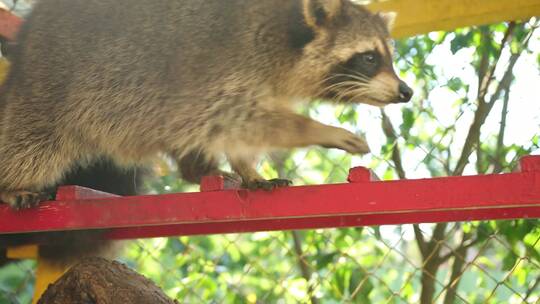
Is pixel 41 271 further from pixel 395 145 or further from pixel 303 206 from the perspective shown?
pixel 395 145

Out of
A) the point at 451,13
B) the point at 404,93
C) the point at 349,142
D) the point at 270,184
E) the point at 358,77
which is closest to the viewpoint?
the point at 270,184

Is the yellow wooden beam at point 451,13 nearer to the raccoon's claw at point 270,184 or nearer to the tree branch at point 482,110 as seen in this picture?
the tree branch at point 482,110

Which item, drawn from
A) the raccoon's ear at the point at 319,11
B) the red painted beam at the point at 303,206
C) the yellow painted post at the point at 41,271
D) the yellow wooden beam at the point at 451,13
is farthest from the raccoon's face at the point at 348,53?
the yellow painted post at the point at 41,271

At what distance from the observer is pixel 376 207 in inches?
73.8

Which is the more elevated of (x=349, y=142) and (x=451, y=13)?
(x=451, y=13)

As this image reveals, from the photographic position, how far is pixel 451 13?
292cm

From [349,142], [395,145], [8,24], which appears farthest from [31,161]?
[395,145]

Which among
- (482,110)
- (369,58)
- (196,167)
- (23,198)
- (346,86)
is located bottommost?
(23,198)

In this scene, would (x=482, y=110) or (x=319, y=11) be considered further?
(x=482, y=110)

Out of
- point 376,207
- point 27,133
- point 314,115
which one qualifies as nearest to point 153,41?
point 27,133

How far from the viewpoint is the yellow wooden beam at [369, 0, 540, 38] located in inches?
113

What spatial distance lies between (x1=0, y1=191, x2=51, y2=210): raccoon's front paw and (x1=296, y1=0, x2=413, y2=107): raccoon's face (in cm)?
96

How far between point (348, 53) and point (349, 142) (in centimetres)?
41

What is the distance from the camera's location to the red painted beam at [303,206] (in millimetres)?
1784
